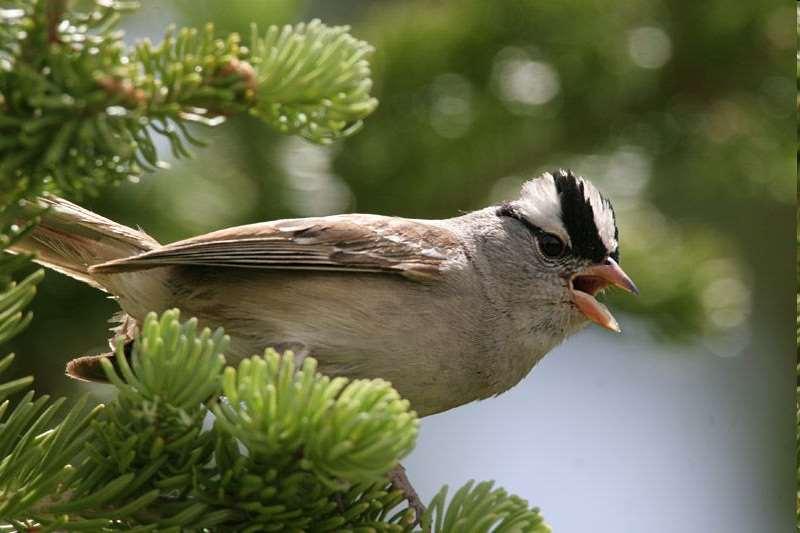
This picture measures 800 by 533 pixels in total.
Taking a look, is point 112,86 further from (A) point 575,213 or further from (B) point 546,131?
(B) point 546,131

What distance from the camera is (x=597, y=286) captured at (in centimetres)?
382

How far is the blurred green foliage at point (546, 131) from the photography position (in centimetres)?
414

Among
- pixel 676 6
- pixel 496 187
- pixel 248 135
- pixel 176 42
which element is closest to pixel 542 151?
pixel 496 187

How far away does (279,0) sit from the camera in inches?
156

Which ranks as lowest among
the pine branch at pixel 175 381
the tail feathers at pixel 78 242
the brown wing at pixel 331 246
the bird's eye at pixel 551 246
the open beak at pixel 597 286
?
the pine branch at pixel 175 381

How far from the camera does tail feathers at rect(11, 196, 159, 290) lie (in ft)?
9.70

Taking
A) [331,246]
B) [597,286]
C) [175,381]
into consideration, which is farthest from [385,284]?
[175,381]

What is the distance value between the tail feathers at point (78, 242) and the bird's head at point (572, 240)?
1.41 metres

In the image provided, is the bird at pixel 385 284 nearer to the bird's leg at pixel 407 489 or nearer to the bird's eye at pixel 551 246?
the bird's eye at pixel 551 246

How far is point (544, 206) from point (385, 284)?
76 centimetres

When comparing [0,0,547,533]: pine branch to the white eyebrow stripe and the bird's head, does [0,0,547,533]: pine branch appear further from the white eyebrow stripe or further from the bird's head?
the white eyebrow stripe

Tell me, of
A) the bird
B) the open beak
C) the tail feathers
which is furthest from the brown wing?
the open beak

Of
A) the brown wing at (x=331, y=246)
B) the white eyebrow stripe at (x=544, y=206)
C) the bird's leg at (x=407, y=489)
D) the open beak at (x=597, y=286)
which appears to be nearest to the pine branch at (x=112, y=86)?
the brown wing at (x=331, y=246)

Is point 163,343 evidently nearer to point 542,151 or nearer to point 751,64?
point 542,151
